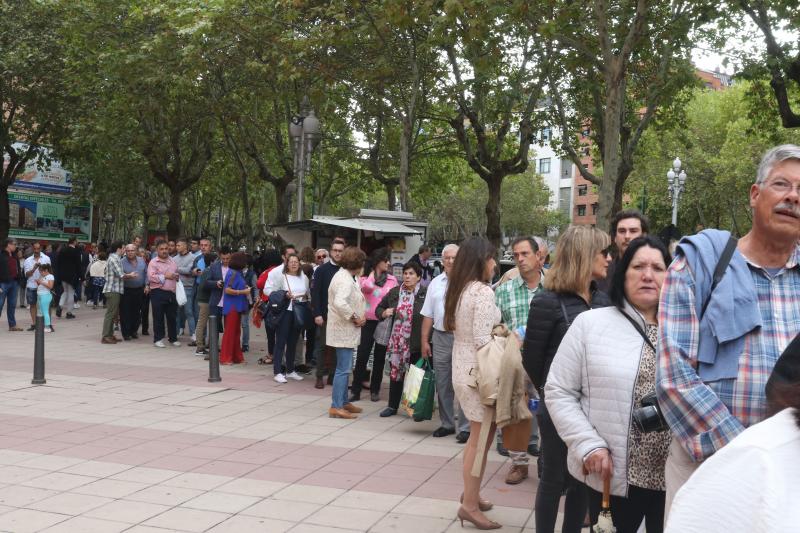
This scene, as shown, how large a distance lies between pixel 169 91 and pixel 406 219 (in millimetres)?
8790

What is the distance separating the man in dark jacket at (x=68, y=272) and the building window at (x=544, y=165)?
65583mm

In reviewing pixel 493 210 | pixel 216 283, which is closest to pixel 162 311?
pixel 216 283

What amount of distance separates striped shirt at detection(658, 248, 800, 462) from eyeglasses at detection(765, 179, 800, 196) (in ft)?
0.78

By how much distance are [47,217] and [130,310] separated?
985 inches

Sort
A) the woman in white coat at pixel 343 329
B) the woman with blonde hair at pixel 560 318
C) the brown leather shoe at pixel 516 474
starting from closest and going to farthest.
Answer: the woman with blonde hair at pixel 560 318
the brown leather shoe at pixel 516 474
the woman in white coat at pixel 343 329

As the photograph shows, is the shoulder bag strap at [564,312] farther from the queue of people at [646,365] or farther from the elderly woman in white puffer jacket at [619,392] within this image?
the elderly woman in white puffer jacket at [619,392]

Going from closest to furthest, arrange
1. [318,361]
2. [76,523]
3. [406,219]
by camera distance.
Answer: [76,523] → [318,361] → [406,219]

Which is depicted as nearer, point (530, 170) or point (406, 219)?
point (406, 219)

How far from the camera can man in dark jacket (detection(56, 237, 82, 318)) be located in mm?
19812

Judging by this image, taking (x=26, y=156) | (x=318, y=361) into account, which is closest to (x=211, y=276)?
(x=318, y=361)

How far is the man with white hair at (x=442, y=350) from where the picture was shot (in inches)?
309

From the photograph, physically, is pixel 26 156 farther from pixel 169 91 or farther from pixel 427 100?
pixel 427 100

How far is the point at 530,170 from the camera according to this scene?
205ft

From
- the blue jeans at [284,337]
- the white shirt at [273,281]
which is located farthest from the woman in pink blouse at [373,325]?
the white shirt at [273,281]
